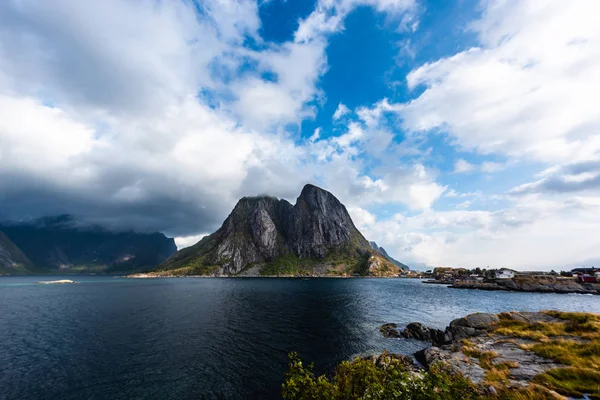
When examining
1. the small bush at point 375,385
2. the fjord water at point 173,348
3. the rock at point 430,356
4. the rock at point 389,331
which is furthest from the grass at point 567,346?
the rock at point 389,331

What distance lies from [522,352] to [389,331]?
25.7 m

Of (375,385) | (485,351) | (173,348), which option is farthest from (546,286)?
(375,385)

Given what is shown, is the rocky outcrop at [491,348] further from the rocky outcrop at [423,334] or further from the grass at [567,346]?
the grass at [567,346]

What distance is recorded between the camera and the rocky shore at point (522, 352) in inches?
861

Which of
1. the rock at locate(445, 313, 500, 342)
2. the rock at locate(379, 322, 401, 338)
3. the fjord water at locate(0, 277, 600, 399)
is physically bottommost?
the fjord water at locate(0, 277, 600, 399)

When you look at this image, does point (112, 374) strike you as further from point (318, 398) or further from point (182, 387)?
point (318, 398)

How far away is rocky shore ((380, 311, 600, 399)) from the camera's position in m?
21.9

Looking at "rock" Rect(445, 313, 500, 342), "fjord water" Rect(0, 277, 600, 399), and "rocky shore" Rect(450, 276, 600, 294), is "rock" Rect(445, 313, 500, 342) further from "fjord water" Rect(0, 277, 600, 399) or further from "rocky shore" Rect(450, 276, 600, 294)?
"rocky shore" Rect(450, 276, 600, 294)

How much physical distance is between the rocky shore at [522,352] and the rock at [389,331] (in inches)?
8.0

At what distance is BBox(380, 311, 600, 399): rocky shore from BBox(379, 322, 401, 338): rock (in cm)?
20

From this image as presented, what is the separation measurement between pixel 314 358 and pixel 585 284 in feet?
720

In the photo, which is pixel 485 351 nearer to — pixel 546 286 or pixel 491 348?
pixel 491 348

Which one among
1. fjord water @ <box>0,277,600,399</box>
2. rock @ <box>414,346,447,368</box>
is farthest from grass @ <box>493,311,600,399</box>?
fjord water @ <box>0,277,600,399</box>

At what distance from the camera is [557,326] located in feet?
134
